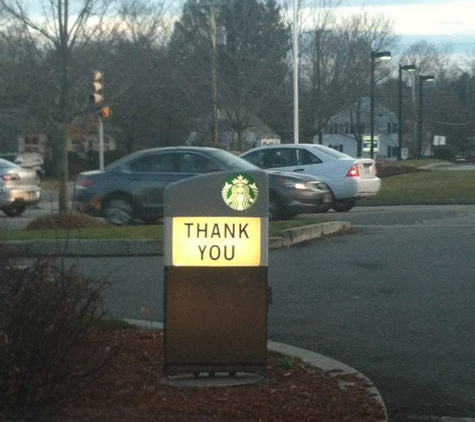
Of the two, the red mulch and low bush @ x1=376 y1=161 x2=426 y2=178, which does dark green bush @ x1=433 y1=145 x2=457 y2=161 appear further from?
the red mulch

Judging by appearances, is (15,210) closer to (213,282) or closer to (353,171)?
(353,171)

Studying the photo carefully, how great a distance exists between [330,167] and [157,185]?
489 cm

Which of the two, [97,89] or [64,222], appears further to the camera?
[97,89]

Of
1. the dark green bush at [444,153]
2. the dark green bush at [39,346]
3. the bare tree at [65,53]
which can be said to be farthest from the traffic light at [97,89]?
the dark green bush at [444,153]

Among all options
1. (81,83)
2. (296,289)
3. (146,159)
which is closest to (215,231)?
(296,289)

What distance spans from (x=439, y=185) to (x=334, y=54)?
12.3 m

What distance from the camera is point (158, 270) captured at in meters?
13.4

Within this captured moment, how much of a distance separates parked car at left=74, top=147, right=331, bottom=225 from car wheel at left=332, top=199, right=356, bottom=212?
10.2 feet

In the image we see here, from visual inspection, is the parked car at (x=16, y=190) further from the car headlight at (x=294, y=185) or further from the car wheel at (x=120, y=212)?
the car headlight at (x=294, y=185)

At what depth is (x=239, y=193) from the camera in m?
7.13

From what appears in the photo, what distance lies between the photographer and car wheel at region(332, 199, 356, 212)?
2406cm

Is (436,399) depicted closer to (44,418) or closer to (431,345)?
(431,345)

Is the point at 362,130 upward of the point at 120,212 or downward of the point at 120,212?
upward

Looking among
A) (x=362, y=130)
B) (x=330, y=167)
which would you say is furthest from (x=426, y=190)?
(x=362, y=130)
